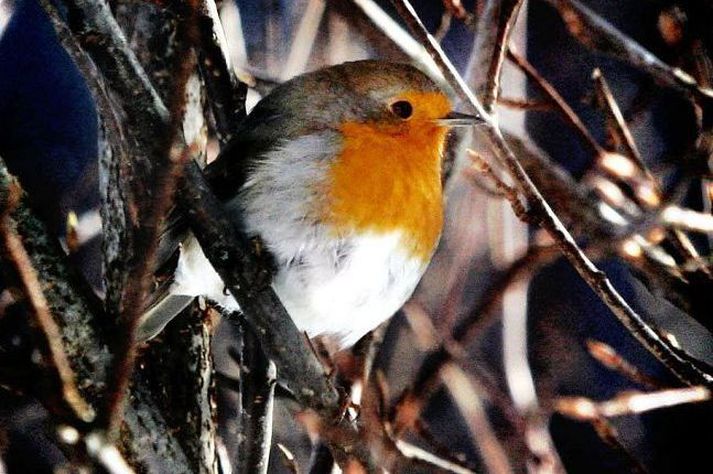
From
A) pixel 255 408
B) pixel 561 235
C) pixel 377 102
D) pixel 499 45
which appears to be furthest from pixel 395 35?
pixel 255 408

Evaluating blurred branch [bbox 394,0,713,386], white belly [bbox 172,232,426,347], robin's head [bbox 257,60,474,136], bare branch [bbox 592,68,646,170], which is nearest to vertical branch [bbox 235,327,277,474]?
white belly [bbox 172,232,426,347]

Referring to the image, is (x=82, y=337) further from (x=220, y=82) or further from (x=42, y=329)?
(x=220, y=82)

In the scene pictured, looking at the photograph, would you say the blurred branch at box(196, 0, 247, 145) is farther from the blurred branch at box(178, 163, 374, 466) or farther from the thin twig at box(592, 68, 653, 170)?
the thin twig at box(592, 68, 653, 170)

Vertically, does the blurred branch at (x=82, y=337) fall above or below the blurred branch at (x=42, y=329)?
below

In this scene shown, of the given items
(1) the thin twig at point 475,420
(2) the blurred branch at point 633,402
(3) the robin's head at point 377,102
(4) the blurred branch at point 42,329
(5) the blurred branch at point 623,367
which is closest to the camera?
(4) the blurred branch at point 42,329

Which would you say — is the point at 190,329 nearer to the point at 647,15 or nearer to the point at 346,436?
the point at 346,436

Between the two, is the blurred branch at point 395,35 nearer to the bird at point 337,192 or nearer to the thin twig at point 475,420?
the bird at point 337,192

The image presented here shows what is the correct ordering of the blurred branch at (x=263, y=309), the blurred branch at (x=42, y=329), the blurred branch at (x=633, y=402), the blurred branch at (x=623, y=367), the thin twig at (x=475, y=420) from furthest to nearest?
the thin twig at (x=475, y=420) → the blurred branch at (x=623, y=367) → the blurred branch at (x=633, y=402) → the blurred branch at (x=263, y=309) → the blurred branch at (x=42, y=329)

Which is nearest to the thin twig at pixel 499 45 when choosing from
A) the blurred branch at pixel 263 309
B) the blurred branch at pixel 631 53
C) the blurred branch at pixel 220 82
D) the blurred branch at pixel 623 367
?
the blurred branch at pixel 631 53
